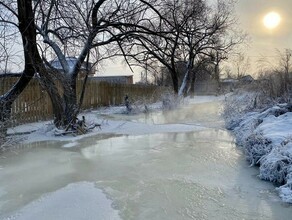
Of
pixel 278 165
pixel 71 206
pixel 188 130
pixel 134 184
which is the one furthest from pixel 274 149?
pixel 188 130

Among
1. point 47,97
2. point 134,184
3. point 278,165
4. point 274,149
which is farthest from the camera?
point 47,97

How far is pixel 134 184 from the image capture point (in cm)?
521

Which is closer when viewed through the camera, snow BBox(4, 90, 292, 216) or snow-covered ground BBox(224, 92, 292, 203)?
snow BBox(4, 90, 292, 216)

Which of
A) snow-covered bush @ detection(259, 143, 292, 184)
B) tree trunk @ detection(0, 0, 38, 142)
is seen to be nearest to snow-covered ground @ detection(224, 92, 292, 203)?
snow-covered bush @ detection(259, 143, 292, 184)

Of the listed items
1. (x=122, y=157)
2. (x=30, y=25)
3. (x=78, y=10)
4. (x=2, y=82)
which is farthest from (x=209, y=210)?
(x=78, y=10)

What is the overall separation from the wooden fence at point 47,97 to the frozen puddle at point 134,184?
2.35 m

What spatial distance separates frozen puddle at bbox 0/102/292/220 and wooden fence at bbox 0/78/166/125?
2350 mm

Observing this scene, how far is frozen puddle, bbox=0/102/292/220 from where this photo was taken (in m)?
4.13

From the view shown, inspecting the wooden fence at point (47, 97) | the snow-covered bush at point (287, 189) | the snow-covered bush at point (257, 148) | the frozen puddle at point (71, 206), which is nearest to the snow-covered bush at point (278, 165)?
the snow-covered bush at point (287, 189)

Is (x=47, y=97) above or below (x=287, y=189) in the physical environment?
above

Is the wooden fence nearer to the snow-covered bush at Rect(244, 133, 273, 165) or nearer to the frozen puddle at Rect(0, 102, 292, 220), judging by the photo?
the frozen puddle at Rect(0, 102, 292, 220)

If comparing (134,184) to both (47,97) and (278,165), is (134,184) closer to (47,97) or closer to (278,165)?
(278,165)

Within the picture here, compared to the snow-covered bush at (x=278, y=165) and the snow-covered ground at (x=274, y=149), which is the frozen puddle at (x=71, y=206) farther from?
the snow-covered bush at (x=278, y=165)

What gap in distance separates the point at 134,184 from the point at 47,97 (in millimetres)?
9171
